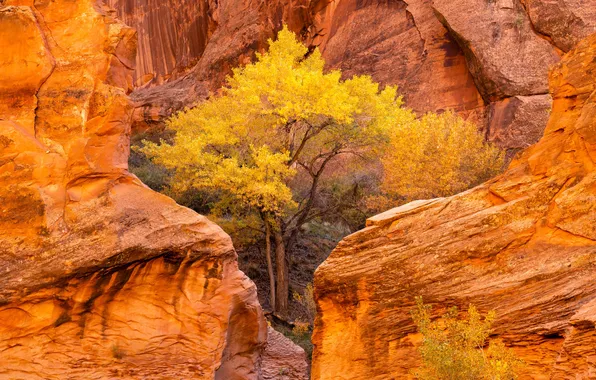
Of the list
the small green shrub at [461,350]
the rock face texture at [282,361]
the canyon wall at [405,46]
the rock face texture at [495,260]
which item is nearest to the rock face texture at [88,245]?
the rock face texture at [495,260]

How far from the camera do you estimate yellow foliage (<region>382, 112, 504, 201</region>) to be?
22859mm

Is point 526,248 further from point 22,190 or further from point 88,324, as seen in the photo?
point 22,190

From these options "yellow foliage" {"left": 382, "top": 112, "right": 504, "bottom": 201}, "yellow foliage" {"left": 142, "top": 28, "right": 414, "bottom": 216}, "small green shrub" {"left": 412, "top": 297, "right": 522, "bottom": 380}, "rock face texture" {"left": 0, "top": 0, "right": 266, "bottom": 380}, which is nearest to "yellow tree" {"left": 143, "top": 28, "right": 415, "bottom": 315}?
"yellow foliage" {"left": 142, "top": 28, "right": 414, "bottom": 216}

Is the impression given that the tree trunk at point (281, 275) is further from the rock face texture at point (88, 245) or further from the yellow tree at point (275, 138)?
the rock face texture at point (88, 245)

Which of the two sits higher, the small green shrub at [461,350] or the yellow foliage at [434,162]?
the yellow foliage at [434,162]

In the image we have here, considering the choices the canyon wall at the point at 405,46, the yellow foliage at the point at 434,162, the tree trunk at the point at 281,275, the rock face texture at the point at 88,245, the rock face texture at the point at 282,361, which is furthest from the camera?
the canyon wall at the point at 405,46

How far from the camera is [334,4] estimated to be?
37844 millimetres

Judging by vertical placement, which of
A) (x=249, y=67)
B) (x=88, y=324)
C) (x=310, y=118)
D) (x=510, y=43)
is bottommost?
(x=88, y=324)

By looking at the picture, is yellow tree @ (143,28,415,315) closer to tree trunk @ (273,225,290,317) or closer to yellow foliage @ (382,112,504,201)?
tree trunk @ (273,225,290,317)

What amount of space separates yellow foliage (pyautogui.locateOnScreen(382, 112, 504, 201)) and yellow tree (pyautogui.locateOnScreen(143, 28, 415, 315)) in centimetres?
118

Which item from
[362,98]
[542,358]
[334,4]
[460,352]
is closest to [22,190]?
[460,352]

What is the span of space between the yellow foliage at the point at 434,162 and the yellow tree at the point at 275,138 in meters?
1.18

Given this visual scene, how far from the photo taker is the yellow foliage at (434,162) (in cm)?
2286

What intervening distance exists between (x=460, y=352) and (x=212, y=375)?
4832mm
